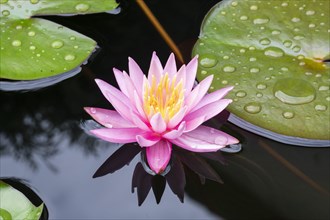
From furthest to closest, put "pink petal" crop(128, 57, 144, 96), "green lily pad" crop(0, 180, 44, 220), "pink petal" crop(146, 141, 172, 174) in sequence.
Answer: "pink petal" crop(128, 57, 144, 96)
"pink petal" crop(146, 141, 172, 174)
"green lily pad" crop(0, 180, 44, 220)

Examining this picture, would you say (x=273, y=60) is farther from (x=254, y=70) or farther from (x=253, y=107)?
(x=253, y=107)

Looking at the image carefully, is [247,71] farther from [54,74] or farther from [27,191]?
[27,191]

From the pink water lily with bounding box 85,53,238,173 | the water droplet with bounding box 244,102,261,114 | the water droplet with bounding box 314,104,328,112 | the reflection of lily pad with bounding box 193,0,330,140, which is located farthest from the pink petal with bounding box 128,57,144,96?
the water droplet with bounding box 314,104,328,112

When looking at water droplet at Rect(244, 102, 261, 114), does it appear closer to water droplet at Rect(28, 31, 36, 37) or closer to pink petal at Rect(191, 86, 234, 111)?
pink petal at Rect(191, 86, 234, 111)

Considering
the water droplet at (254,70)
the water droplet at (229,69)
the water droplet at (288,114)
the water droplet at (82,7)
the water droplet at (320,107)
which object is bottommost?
the water droplet at (288,114)

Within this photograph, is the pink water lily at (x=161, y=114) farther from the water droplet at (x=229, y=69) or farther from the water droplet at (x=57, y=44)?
the water droplet at (x=57, y=44)

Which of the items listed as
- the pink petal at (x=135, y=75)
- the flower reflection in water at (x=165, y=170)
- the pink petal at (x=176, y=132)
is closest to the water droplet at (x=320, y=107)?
the flower reflection in water at (x=165, y=170)
